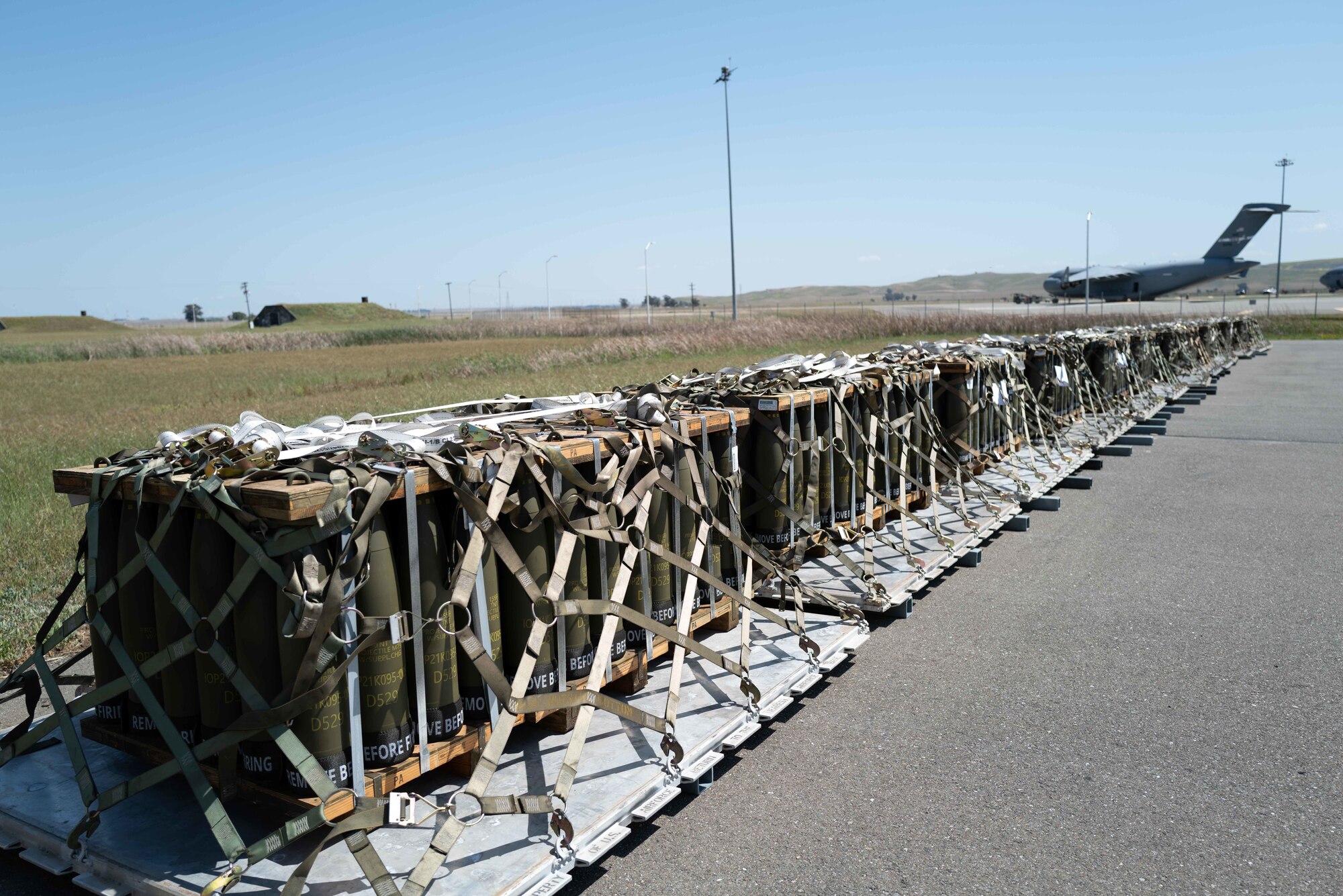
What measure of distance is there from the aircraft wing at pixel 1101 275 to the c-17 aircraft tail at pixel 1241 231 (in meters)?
6.52

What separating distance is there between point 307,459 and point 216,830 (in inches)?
52.5

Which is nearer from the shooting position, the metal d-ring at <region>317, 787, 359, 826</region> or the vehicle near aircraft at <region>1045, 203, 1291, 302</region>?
the metal d-ring at <region>317, 787, 359, 826</region>

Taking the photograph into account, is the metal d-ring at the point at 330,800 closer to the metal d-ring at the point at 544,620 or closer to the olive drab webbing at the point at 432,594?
the olive drab webbing at the point at 432,594

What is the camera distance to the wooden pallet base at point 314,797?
3.31m

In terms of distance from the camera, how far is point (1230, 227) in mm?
77438

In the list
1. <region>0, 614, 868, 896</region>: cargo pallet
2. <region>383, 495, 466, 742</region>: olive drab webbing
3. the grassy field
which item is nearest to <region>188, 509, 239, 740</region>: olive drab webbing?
<region>0, 614, 868, 896</region>: cargo pallet

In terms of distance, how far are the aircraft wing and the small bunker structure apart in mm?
84902

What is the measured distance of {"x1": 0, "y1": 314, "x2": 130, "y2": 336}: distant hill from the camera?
112625mm

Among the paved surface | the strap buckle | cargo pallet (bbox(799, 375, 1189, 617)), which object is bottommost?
the paved surface

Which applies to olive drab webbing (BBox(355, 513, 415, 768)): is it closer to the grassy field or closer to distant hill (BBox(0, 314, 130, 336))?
the grassy field

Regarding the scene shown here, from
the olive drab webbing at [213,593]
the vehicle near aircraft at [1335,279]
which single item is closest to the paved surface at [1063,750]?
the olive drab webbing at [213,593]

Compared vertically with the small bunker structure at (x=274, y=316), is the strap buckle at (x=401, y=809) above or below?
below

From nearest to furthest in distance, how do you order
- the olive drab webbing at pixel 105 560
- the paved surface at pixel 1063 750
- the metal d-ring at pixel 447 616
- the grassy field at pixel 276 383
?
the metal d-ring at pixel 447 616, the paved surface at pixel 1063 750, the olive drab webbing at pixel 105 560, the grassy field at pixel 276 383

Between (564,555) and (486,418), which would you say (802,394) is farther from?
(564,555)
